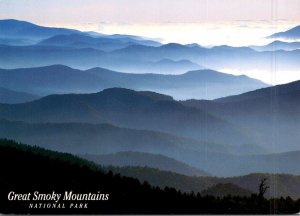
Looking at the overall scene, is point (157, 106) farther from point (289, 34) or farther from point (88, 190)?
point (289, 34)

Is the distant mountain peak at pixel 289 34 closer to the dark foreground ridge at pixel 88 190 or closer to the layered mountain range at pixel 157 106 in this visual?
the layered mountain range at pixel 157 106

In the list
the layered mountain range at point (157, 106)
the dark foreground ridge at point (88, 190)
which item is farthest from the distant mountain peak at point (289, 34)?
the dark foreground ridge at point (88, 190)

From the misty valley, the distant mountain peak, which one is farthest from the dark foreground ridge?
the distant mountain peak

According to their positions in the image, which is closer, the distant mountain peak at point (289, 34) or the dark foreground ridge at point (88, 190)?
the dark foreground ridge at point (88, 190)

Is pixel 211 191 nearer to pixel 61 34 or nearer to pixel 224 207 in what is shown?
pixel 224 207

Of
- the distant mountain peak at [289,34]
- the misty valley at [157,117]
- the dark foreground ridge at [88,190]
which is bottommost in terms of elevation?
the dark foreground ridge at [88,190]

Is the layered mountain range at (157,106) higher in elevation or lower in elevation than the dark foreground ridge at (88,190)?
higher

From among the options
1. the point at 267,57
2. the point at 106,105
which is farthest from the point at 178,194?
the point at 267,57

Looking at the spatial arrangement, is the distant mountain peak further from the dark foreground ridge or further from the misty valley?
the dark foreground ridge
